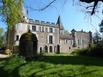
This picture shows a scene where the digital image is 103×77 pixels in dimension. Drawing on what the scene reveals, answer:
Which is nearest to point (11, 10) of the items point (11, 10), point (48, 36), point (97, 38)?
point (11, 10)

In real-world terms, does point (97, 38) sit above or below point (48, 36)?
below

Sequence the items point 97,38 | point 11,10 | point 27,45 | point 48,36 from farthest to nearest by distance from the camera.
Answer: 1. point 48,36
2. point 97,38
3. point 11,10
4. point 27,45

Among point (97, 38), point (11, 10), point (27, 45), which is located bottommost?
point (27, 45)

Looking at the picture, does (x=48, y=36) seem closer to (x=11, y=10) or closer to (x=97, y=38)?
(x=97, y=38)

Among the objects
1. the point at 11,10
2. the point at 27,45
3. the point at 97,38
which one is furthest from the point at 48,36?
the point at 27,45

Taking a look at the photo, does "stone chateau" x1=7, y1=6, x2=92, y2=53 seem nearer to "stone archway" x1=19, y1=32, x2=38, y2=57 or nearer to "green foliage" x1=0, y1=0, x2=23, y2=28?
"green foliage" x1=0, y1=0, x2=23, y2=28

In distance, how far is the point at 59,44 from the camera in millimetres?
95625

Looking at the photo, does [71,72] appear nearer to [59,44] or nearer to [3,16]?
[3,16]

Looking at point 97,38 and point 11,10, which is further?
point 97,38

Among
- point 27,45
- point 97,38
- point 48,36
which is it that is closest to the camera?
point 27,45

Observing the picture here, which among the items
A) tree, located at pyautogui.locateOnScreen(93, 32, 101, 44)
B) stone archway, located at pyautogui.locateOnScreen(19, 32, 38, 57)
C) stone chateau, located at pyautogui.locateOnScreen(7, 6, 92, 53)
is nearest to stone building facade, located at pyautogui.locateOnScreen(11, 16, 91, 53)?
stone chateau, located at pyautogui.locateOnScreen(7, 6, 92, 53)

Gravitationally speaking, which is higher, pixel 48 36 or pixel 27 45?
pixel 48 36

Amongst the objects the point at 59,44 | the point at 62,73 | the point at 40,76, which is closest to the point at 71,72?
the point at 62,73

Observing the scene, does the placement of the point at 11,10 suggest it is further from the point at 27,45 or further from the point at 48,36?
the point at 48,36
